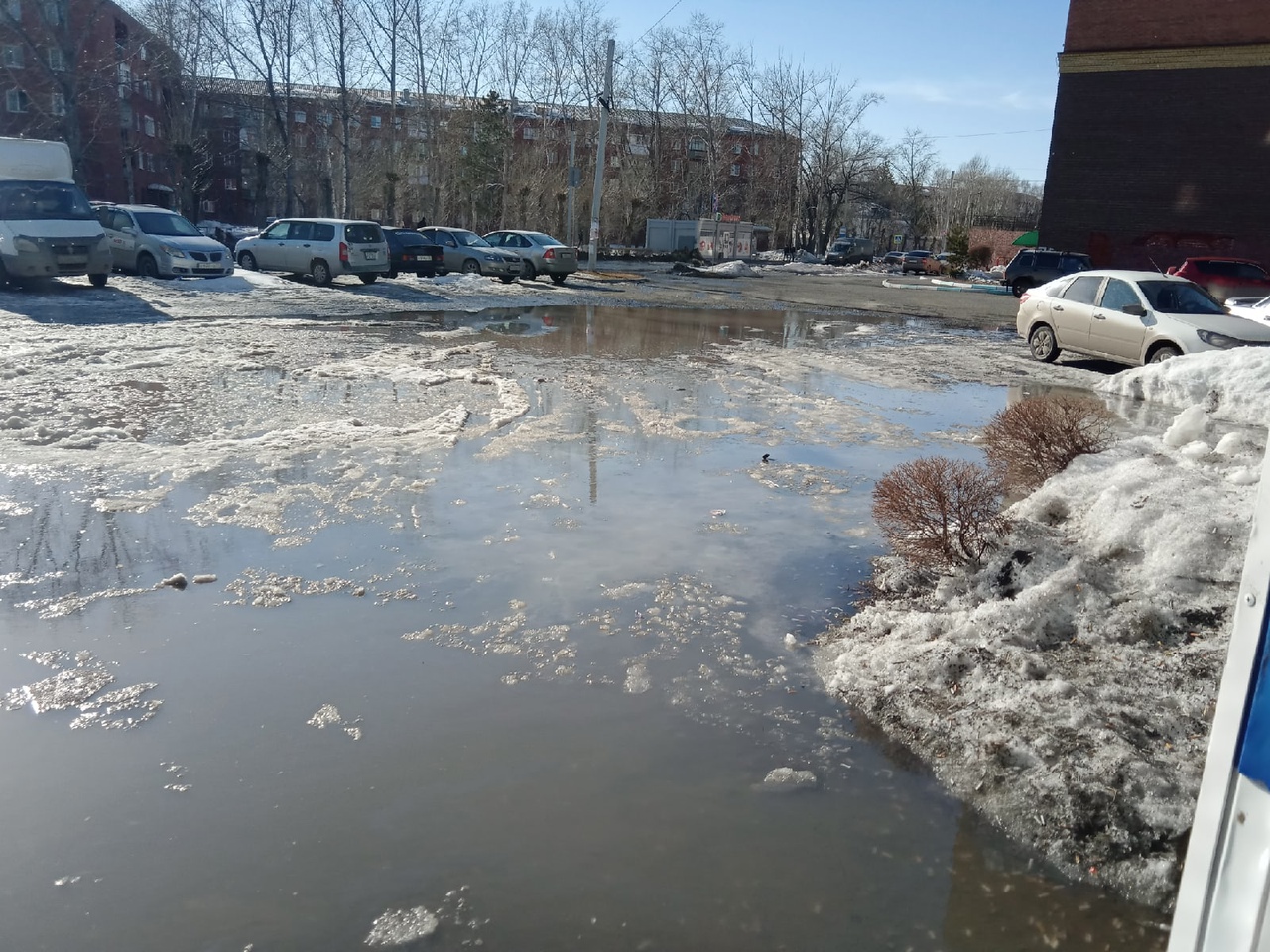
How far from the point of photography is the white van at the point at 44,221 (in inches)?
715

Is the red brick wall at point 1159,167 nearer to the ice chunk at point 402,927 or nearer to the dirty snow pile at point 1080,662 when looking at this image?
the dirty snow pile at point 1080,662

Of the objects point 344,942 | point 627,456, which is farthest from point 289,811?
point 627,456

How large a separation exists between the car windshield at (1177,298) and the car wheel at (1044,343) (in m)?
1.91

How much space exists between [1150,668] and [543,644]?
114 inches

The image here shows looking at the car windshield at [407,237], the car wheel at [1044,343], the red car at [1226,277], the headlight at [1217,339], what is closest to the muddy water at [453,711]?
the headlight at [1217,339]

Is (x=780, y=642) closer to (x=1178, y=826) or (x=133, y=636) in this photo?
(x=1178, y=826)

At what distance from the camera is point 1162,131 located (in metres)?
34.4

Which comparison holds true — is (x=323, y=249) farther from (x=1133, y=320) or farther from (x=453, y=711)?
(x=453, y=711)

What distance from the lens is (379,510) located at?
667 cm

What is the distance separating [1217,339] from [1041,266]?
70.8 feet

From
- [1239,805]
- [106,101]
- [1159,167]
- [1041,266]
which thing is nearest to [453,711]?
[1239,805]

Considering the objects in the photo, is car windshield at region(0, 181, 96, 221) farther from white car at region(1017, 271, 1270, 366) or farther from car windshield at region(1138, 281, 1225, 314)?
car windshield at region(1138, 281, 1225, 314)

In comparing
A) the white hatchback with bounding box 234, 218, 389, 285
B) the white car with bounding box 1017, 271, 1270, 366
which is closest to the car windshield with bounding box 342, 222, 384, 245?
the white hatchback with bounding box 234, 218, 389, 285

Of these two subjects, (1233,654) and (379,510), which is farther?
(379,510)
